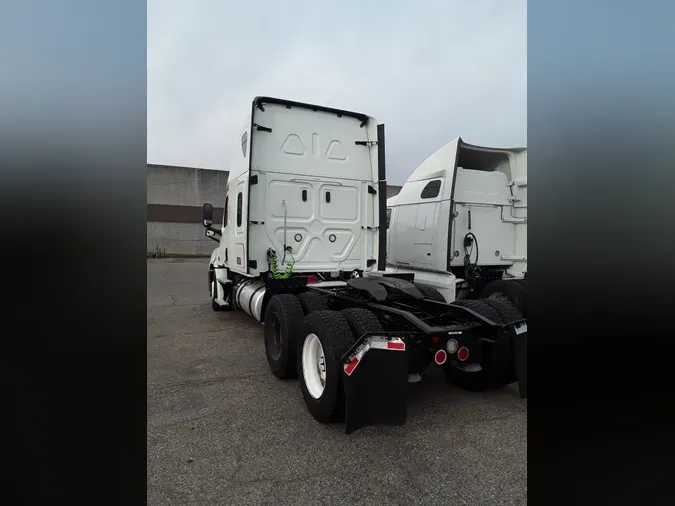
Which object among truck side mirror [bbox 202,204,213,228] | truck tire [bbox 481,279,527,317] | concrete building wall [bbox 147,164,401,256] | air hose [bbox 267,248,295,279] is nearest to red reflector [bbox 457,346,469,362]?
truck tire [bbox 481,279,527,317]

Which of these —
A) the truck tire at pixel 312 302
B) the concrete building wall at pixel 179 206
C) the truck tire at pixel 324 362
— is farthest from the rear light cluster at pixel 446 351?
the concrete building wall at pixel 179 206

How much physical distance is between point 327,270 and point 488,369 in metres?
2.98

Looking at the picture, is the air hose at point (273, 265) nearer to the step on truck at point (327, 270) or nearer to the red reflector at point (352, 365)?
the step on truck at point (327, 270)

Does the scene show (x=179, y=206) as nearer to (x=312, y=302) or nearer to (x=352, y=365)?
(x=312, y=302)

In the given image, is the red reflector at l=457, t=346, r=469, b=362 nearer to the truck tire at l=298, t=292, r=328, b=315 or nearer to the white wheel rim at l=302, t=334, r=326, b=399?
the white wheel rim at l=302, t=334, r=326, b=399

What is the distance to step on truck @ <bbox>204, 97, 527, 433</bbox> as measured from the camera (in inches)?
137

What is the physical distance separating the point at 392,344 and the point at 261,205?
3.33 metres

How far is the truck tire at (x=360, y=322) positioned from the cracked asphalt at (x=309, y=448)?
0.83 metres

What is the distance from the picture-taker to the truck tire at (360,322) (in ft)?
11.2

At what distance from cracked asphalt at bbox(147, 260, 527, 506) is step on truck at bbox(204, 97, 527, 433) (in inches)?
11.9
